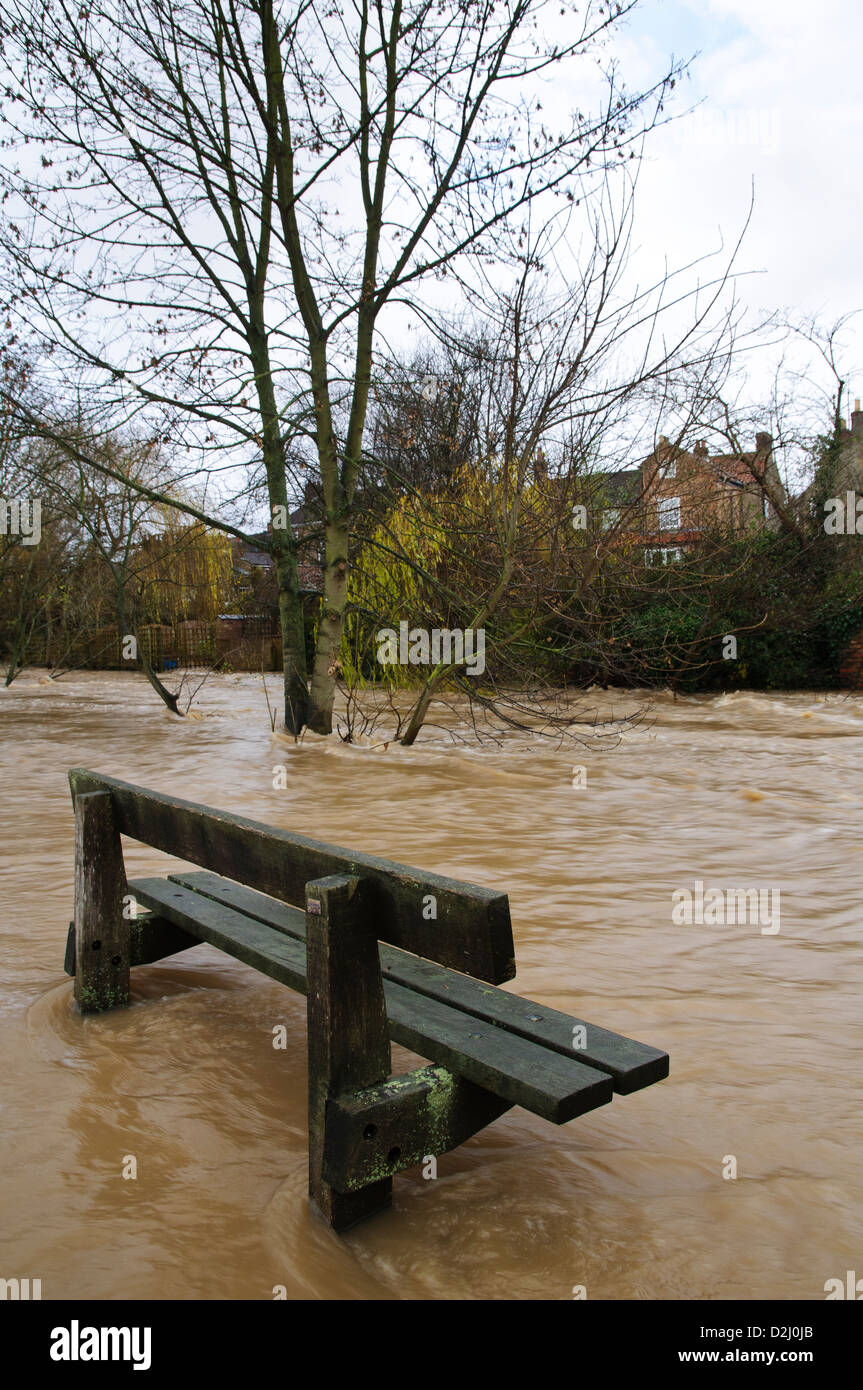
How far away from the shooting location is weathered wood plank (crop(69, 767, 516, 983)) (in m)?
1.84

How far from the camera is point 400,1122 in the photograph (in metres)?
2.19

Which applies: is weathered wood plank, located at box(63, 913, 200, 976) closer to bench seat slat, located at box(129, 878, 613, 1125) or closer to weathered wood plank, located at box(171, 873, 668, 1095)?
bench seat slat, located at box(129, 878, 613, 1125)

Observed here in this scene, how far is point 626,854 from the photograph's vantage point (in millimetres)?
6070

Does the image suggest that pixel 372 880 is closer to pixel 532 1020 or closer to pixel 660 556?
pixel 532 1020


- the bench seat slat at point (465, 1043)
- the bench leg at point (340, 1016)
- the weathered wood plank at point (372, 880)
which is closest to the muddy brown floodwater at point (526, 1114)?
the bench leg at point (340, 1016)

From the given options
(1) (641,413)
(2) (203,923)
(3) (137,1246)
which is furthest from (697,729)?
(3) (137,1246)

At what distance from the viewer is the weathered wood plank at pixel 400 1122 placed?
2.11m

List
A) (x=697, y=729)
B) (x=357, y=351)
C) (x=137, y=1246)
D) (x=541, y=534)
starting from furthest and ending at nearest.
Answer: (x=697, y=729) → (x=357, y=351) → (x=541, y=534) → (x=137, y=1246)

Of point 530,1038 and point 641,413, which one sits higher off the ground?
Answer: point 641,413

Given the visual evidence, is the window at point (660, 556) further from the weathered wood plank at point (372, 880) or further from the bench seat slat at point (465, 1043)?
the weathered wood plank at point (372, 880)

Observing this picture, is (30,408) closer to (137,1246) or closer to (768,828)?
(768,828)

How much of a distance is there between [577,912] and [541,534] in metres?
4.23

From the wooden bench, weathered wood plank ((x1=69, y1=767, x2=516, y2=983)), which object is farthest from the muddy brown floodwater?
weathered wood plank ((x1=69, y1=767, x2=516, y2=983))
